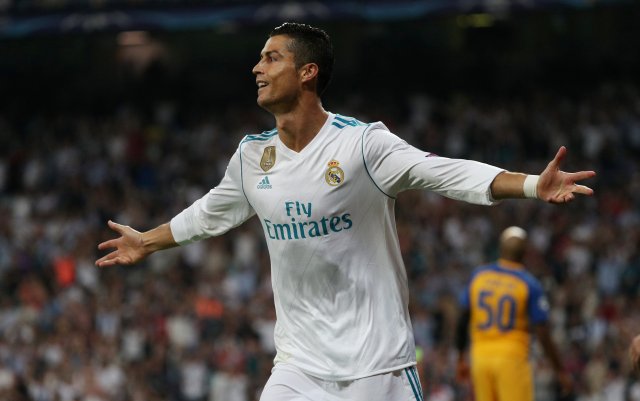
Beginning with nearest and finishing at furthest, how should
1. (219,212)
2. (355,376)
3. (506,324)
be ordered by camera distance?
(355,376), (219,212), (506,324)

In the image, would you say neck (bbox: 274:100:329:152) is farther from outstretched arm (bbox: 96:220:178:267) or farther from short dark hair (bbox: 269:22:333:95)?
outstretched arm (bbox: 96:220:178:267)

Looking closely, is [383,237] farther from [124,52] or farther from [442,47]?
[124,52]

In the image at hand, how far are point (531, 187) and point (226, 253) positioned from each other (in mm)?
13185

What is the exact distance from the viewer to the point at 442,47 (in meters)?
22.1

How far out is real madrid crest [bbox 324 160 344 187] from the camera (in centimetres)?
514

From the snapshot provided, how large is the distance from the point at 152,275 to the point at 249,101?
5.71 metres

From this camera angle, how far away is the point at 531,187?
4578 millimetres

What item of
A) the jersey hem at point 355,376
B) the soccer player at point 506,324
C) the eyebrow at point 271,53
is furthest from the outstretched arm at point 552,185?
the soccer player at point 506,324

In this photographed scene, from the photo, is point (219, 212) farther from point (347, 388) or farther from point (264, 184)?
point (347, 388)

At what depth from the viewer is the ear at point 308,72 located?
539 centimetres

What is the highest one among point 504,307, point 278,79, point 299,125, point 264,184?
point 278,79

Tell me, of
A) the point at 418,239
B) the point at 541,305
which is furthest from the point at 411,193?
the point at 541,305

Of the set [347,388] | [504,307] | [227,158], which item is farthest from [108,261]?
[227,158]

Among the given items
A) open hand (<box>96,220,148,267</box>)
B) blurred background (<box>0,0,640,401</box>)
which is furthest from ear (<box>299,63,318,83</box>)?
blurred background (<box>0,0,640,401</box>)
